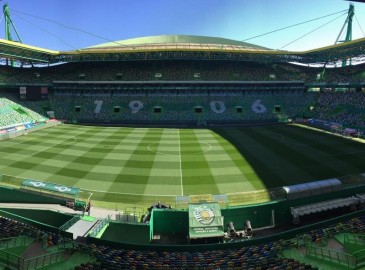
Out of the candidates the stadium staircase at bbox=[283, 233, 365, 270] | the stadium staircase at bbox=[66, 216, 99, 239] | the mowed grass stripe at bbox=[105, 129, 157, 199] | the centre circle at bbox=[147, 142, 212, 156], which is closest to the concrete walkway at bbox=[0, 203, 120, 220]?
the stadium staircase at bbox=[66, 216, 99, 239]

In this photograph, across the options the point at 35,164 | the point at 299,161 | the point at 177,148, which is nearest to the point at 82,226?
the point at 35,164

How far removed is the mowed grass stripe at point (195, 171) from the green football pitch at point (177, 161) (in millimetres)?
90

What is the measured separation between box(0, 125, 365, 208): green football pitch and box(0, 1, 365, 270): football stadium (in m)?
0.22

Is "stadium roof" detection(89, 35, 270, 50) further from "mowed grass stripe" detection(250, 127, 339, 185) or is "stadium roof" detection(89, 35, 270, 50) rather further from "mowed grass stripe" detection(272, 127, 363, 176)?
"mowed grass stripe" detection(250, 127, 339, 185)

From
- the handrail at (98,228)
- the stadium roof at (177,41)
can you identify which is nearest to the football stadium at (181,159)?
the handrail at (98,228)

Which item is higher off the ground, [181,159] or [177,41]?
[177,41]

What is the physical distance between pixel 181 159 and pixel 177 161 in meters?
1.01

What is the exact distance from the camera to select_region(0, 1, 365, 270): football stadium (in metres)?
16.4

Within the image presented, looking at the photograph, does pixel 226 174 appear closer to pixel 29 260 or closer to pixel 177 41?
pixel 29 260

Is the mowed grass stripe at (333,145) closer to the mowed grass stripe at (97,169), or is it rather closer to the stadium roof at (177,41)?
the mowed grass stripe at (97,169)

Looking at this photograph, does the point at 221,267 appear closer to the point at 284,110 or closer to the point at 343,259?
the point at 343,259

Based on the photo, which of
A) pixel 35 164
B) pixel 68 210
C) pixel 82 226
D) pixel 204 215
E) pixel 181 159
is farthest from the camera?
pixel 181 159

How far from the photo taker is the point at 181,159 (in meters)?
36.6

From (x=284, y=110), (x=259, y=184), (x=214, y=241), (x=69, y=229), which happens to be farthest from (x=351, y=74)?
(x=69, y=229)
